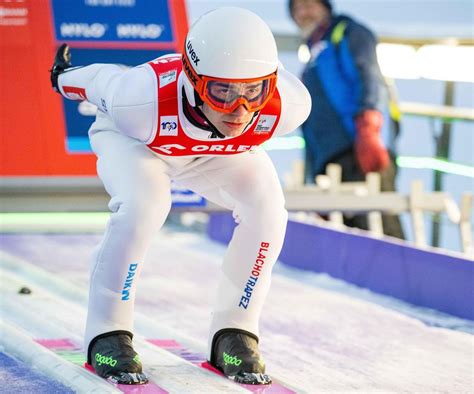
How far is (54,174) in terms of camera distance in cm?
747

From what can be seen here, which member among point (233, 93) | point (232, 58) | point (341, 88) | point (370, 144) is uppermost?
point (232, 58)

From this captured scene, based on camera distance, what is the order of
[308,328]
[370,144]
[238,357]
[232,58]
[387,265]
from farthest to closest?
[370,144] → [387,265] → [308,328] → [238,357] → [232,58]

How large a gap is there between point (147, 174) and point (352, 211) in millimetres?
3306

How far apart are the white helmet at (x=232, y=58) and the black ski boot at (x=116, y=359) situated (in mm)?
877

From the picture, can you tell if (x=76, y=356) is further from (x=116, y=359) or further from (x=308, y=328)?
(x=308, y=328)

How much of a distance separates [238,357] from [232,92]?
0.94 meters

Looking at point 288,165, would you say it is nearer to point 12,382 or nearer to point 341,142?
point 341,142

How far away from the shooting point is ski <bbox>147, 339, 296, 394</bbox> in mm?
3840

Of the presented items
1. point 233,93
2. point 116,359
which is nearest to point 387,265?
point 116,359

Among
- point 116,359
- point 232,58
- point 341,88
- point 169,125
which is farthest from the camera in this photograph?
point 341,88

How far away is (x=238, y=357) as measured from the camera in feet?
13.0

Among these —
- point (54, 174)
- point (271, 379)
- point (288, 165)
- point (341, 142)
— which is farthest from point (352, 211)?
point (288, 165)

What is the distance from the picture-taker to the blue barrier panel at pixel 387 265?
5422mm

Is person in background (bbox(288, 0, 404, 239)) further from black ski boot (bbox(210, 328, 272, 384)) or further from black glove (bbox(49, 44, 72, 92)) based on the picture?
black ski boot (bbox(210, 328, 272, 384))
